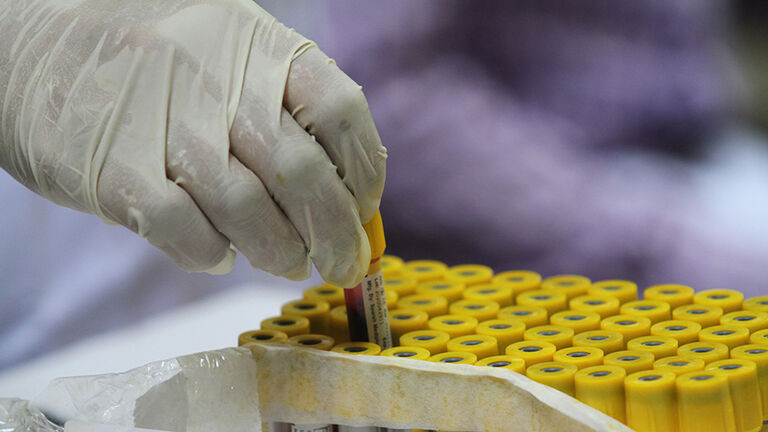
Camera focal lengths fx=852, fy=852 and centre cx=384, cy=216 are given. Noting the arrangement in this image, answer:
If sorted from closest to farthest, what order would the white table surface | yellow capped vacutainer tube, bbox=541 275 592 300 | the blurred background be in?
yellow capped vacutainer tube, bbox=541 275 592 300
the white table surface
the blurred background

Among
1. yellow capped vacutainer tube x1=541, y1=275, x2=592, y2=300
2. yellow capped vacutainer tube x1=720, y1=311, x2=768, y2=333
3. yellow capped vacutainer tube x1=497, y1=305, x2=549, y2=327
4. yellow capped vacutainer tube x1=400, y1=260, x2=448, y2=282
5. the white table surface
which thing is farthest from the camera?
the white table surface

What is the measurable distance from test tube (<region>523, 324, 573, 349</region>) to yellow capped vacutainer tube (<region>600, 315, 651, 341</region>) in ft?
0.22

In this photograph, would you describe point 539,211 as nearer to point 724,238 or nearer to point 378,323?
point 724,238

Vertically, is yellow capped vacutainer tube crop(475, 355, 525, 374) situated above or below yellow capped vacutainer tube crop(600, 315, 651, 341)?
below

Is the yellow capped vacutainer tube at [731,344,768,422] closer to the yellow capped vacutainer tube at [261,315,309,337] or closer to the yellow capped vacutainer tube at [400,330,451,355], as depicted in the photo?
the yellow capped vacutainer tube at [400,330,451,355]

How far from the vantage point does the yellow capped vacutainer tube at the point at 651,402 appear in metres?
1.17

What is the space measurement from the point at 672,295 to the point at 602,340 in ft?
0.81

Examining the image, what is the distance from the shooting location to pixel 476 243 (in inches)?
97.9

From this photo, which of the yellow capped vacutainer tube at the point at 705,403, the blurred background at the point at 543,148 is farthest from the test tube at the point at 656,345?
the blurred background at the point at 543,148

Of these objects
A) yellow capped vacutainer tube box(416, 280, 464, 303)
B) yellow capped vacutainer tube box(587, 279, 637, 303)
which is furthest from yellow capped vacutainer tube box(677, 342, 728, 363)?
yellow capped vacutainer tube box(416, 280, 464, 303)

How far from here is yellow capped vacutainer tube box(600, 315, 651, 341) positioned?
4.57 feet

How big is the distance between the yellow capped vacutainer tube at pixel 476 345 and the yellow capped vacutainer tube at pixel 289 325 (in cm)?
27

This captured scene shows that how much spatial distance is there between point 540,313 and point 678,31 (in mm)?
1089

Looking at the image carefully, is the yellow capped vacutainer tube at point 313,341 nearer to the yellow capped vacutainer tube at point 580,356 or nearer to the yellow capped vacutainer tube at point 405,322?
the yellow capped vacutainer tube at point 405,322
